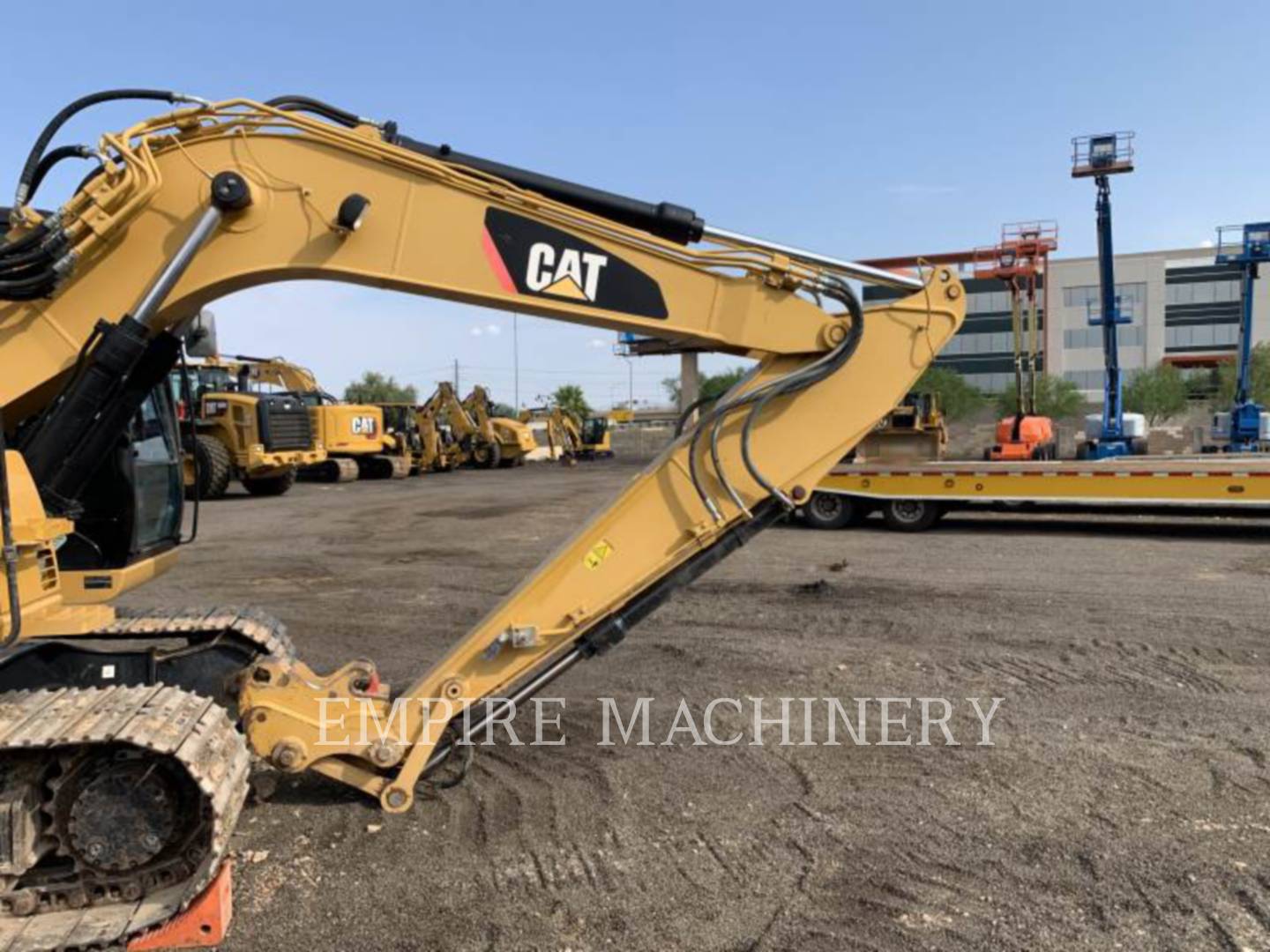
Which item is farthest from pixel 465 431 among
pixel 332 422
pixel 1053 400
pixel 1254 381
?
pixel 1254 381

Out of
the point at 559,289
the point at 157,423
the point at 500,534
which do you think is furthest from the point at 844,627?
the point at 500,534

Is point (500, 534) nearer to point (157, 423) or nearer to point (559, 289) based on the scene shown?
point (157, 423)

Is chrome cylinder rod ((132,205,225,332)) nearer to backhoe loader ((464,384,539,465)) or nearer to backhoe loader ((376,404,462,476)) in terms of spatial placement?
backhoe loader ((376,404,462,476))

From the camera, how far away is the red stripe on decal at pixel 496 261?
3.73 m

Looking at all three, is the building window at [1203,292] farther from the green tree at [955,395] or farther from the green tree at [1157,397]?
the green tree at [955,395]

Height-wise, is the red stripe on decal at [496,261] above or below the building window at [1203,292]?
below

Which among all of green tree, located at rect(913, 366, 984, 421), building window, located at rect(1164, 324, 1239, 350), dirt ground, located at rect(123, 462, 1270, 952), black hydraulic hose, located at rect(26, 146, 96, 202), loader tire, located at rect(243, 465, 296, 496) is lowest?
dirt ground, located at rect(123, 462, 1270, 952)

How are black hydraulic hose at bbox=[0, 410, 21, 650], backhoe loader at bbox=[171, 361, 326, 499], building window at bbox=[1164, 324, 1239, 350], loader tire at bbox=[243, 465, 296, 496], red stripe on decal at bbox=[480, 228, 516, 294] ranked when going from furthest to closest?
building window at bbox=[1164, 324, 1239, 350] → loader tire at bbox=[243, 465, 296, 496] → backhoe loader at bbox=[171, 361, 326, 499] → red stripe on decal at bbox=[480, 228, 516, 294] → black hydraulic hose at bbox=[0, 410, 21, 650]

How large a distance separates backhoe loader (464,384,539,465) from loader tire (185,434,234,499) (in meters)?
13.7

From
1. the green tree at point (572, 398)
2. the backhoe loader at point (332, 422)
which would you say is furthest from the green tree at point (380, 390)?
the backhoe loader at point (332, 422)

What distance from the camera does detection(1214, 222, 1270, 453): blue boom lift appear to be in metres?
25.4

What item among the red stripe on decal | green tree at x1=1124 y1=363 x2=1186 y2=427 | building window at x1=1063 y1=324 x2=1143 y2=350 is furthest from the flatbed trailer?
building window at x1=1063 y1=324 x2=1143 y2=350

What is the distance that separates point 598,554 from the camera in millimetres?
4023

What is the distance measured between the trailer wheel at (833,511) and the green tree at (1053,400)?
138 feet
